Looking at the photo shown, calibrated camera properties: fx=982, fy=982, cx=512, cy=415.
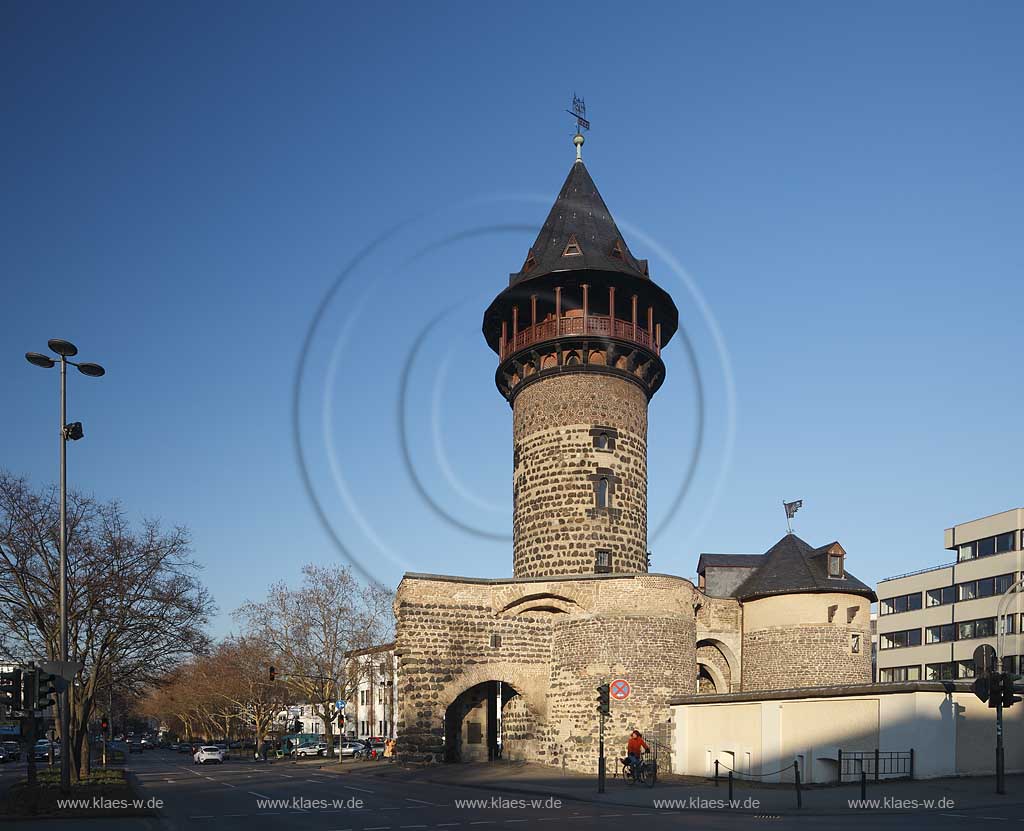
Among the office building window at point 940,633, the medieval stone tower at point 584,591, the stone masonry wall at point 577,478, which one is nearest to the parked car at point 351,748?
the medieval stone tower at point 584,591

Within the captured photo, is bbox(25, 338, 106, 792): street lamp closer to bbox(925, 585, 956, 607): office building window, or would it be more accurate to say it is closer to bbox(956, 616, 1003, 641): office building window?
bbox(956, 616, 1003, 641): office building window

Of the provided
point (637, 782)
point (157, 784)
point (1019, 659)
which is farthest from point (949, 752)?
point (1019, 659)

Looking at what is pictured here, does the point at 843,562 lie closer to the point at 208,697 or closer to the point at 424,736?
the point at 424,736

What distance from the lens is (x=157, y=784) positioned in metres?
36.2

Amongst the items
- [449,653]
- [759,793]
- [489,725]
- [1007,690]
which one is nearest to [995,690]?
[1007,690]

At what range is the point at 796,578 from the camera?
1693 inches

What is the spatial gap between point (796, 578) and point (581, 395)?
12499 millimetres

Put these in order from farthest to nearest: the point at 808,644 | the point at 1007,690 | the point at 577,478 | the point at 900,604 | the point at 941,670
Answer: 1. the point at 900,604
2. the point at 941,670
3. the point at 808,644
4. the point at 577,478
5. the point at 1007,690

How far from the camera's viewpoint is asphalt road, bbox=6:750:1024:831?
1827cm

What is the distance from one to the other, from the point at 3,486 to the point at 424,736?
17.0m

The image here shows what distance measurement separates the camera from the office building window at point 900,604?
83688mm

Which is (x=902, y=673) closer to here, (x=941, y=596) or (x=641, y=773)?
(x=941, y=596)

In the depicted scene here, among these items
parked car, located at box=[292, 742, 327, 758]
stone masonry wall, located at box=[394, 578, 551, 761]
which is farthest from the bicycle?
parked car, located at box=[292, 742, 327, 758]

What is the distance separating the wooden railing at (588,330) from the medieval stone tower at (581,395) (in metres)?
0.06
